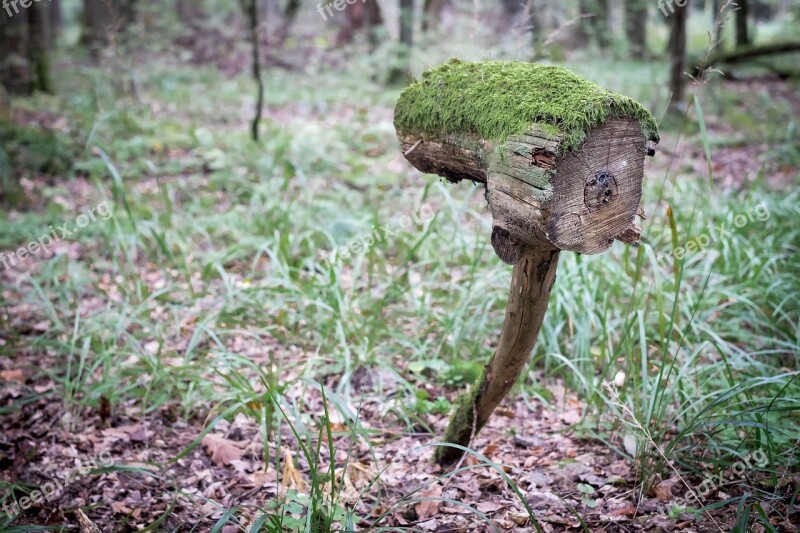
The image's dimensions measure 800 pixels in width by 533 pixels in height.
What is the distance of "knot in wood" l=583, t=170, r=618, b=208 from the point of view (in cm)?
177

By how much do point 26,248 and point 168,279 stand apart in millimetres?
1535

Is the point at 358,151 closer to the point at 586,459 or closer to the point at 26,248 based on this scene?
the point at 26,248

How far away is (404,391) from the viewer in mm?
3184

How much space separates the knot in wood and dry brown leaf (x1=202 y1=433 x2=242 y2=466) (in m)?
1.99

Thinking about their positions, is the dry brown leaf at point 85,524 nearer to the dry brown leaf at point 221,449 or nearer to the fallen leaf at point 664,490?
the dry brown leaf at point 221,449

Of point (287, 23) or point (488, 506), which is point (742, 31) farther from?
point (488, 506)

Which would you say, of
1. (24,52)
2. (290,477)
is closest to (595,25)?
(24,52)

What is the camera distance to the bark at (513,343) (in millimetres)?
2082

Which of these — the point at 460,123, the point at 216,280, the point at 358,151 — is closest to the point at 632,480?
the point at 460,123

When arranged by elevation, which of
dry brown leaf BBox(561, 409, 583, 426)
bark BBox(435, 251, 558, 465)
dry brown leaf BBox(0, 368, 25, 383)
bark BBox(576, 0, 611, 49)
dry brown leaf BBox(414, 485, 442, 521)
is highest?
bark BBox(576, 0, 611, 49)

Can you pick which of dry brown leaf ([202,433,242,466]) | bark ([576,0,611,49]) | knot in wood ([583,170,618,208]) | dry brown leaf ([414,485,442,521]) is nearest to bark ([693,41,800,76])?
bark ([576,0,611,49])

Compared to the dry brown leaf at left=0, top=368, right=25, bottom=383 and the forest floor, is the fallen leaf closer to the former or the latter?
the forest floor

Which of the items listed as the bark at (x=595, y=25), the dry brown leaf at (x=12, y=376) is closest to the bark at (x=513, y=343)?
the dry brown leaf at (x=12, y=376)

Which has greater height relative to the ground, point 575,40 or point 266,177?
point 575,40
